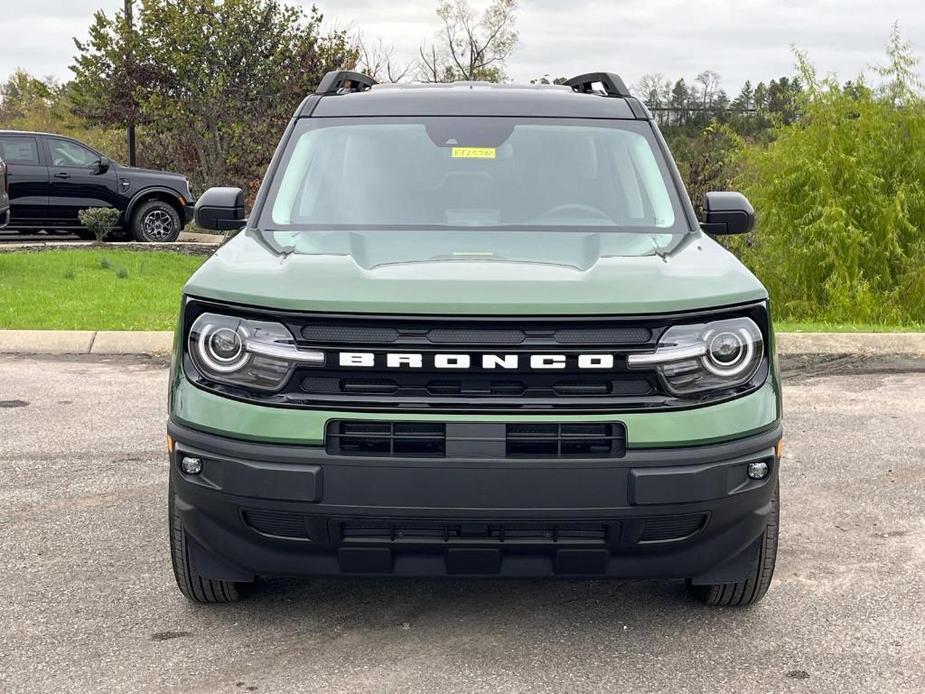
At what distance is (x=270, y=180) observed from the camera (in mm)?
4605

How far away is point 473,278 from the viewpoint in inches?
134

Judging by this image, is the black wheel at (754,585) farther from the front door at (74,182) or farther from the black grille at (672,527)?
the front door at (74,182)

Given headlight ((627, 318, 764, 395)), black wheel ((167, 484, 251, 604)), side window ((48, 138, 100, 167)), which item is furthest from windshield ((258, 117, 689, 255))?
side window ((48, 138, 100, 167))

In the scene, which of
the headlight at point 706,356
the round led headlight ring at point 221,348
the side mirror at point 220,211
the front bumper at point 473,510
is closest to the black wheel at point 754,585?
the front bumper at point 473,510

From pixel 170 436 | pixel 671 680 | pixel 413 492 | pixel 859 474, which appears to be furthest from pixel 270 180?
pixel 859 474

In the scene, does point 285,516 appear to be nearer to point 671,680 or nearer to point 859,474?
point 671,680

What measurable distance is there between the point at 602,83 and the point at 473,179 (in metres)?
1.20

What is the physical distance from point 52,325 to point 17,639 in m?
6.50

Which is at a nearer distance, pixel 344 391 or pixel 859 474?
pixel 344 391

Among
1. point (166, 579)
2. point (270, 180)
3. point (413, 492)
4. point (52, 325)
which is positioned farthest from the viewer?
point (52, 325)

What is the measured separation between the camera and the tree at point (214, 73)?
2464 centimetres

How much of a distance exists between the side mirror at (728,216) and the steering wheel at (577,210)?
1.52 feet

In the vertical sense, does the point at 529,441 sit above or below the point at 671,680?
above

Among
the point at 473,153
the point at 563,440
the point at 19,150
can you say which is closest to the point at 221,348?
the point at 563,440
